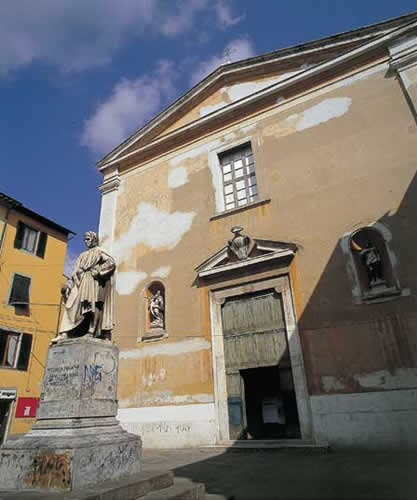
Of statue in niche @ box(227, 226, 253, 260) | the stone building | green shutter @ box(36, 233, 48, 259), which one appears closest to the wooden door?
the stone building

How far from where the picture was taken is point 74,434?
166 inches

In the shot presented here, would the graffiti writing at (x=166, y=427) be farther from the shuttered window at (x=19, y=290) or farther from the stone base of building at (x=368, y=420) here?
the shuttered window at (x=19, y=290)

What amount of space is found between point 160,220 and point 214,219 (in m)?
2.05

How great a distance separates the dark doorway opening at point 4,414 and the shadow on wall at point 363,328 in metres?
13.5

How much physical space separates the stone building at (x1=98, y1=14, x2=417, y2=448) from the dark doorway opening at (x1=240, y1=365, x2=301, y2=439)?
0.03 m

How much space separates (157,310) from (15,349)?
9489mm

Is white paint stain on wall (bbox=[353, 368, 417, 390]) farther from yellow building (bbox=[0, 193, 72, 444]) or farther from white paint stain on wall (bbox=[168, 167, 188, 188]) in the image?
yellow building (bbox=[0, 193, 72, 444])

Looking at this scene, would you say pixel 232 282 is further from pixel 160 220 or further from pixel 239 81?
pixel 239 81

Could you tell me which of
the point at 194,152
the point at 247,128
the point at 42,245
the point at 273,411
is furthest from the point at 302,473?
the point at 42,245

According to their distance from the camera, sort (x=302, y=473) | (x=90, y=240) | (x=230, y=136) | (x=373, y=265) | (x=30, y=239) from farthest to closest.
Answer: (x=30, y=239), (x=230, y=136), (x=373, y=265), (x=90, y=240), (x=302, y=473)

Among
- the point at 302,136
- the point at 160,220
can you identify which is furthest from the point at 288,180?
the point at 160,220

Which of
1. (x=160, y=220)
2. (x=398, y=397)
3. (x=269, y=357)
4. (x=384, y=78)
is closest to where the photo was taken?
(x=398, y=397)

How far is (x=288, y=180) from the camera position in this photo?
967 cm

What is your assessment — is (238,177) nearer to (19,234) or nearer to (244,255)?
(244,255)
